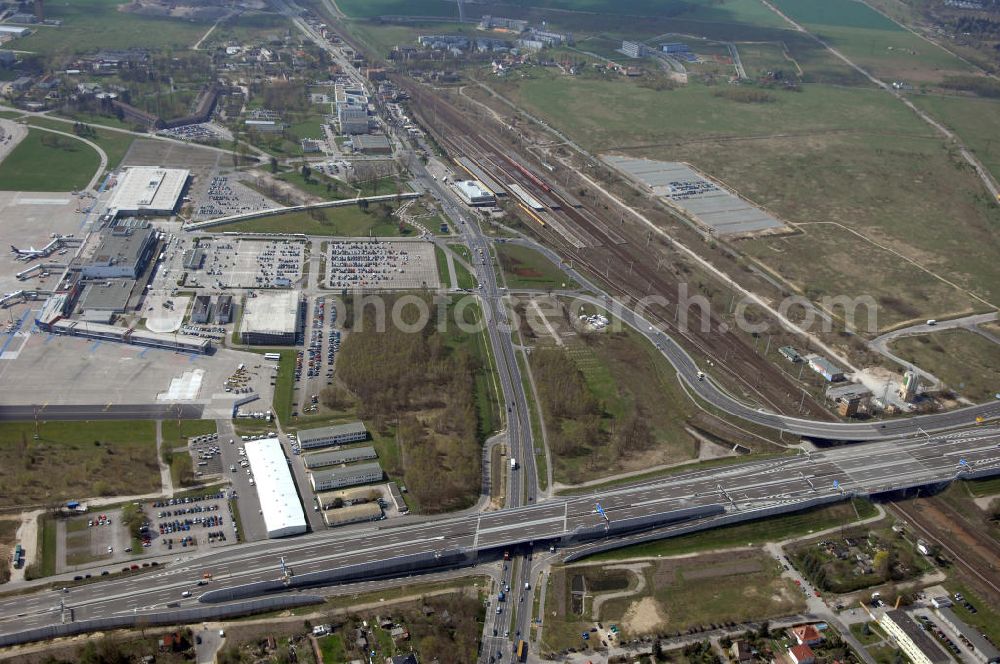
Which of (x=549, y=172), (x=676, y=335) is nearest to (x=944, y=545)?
(x=676, y=335)

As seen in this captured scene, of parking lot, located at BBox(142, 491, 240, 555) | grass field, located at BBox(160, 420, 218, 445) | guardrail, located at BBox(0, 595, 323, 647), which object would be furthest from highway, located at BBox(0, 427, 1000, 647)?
grass field, located at BBox(160, 420, 218, 445)

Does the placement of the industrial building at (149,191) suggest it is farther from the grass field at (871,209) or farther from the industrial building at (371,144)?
the grass field at (871,209)

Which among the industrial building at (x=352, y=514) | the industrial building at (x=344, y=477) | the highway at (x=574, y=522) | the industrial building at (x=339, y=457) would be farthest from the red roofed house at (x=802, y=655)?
the industrial building at (x=339, y=457)

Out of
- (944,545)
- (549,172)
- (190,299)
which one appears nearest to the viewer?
(944,545)

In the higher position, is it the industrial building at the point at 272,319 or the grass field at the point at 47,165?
the grass field at the point at 47,165

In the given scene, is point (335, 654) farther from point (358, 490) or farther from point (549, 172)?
point (549, 172)

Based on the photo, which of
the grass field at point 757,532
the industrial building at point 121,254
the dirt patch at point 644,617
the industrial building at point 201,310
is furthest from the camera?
the industrial building at point 121,254

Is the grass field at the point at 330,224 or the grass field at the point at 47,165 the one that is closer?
the grass field at the point at 330,224

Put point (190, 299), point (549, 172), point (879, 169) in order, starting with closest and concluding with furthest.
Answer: point (190, 299)
point (549, 172)
point (879, 169)
